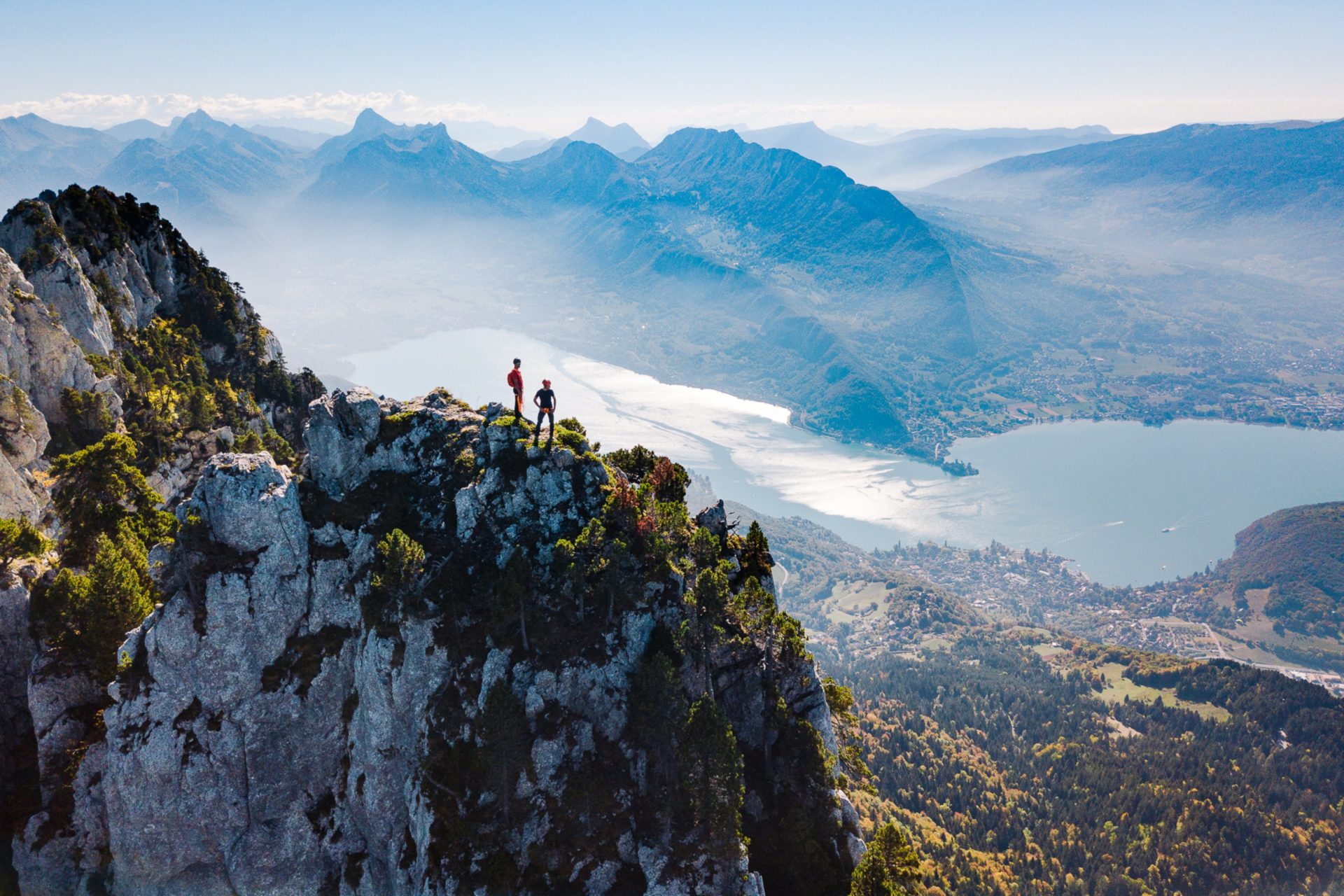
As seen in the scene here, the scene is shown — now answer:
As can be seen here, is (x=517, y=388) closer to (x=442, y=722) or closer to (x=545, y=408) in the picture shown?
(x=545, y=408)

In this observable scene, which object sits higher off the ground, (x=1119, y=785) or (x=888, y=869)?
(x=888, y=869)

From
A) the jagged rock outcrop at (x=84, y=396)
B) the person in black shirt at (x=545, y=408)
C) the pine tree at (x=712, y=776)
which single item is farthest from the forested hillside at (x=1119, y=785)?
the jagged rock outcrop at (x=84, y=396)

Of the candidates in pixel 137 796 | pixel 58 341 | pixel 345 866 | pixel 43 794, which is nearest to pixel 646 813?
pixel 345 866

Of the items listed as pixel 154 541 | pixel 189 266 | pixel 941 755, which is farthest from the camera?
pixel 941 755

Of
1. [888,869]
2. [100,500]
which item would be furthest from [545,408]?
[888,869]

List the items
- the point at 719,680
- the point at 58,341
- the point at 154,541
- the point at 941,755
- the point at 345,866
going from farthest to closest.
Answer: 1. the point at 941,755
2. the point at 58,341
3. the point at 154,541
4. the point at 719,680
5. the point at 345,866

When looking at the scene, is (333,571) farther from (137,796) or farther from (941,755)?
(941,755)

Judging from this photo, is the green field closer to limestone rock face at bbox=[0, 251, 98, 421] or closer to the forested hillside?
the forested hillside
